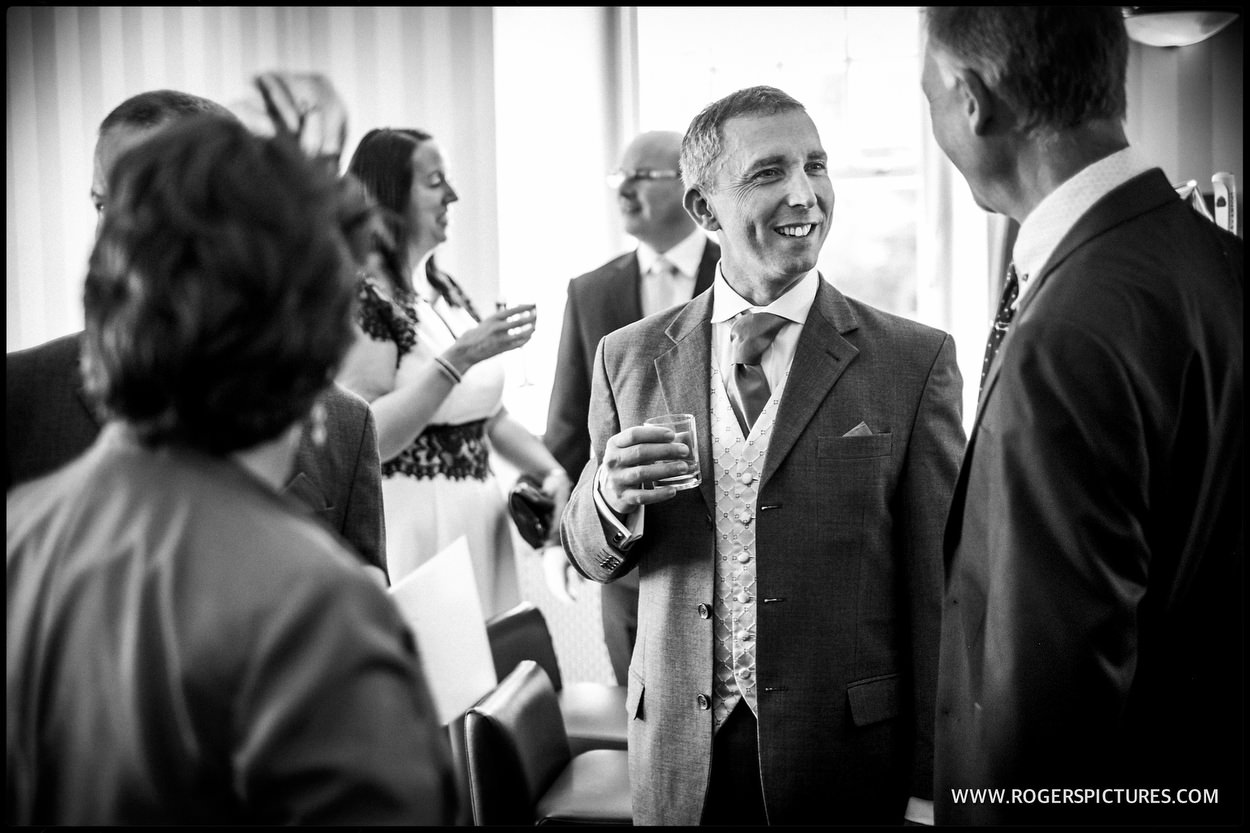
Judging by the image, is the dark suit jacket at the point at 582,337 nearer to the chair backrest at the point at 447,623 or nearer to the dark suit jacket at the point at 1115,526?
the chair backrest at the point at 447,623

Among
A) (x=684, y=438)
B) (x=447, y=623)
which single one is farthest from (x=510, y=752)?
(x=684, y=438)

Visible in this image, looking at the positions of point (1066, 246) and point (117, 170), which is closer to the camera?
point (117, 170)

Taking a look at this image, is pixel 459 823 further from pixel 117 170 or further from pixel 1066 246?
pixel 1066 246

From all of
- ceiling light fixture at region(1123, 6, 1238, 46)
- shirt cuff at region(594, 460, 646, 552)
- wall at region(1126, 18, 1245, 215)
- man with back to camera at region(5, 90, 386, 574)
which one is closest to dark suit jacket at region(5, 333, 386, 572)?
man with back to camera at region(5, 90, 386, 574)

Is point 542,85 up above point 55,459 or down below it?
above

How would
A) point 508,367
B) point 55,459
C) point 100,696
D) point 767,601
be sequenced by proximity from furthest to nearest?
point 508,367 < point 767,601 < point 55,459 < point 100,696

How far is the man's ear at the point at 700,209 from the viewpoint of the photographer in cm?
178

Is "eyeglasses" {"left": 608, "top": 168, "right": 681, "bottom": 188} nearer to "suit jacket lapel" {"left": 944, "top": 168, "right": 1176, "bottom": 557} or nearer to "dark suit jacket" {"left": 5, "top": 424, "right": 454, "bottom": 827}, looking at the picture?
"suit jacket lapel" {"left": 944, "top": 168, "right": 1176, "bottom": 557}

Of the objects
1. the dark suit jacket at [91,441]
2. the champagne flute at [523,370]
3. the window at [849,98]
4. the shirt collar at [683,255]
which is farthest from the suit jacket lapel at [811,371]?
the window at [849,98]

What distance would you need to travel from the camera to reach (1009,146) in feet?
4.16

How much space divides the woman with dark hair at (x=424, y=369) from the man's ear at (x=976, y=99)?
126 cm

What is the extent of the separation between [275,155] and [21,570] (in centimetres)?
34

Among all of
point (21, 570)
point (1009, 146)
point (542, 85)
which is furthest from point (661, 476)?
point (542, 85)

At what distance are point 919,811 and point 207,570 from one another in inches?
50.4
